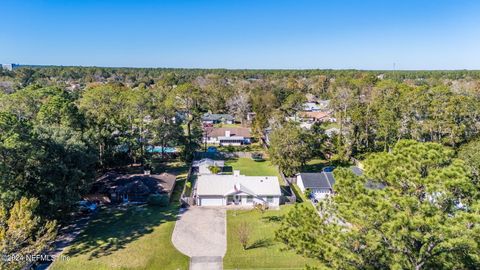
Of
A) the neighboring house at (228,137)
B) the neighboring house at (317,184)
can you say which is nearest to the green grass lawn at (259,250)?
the neighboring house at (317,184)

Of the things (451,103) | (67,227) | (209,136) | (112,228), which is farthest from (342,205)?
(209,136)

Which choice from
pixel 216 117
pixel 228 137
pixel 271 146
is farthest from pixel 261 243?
pixel 216 117

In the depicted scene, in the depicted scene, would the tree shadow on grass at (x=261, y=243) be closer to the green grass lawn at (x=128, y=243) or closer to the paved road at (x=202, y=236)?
the paved road at (x=202, y=236)

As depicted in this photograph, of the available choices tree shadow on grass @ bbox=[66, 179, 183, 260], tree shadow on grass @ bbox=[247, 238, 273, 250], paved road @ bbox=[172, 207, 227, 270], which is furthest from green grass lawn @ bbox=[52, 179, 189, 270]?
tree shadow on grass @ bbox=[247, 238, 273, 250]

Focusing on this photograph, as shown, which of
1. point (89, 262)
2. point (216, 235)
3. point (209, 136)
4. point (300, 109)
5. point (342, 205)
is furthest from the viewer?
point (300, 109)

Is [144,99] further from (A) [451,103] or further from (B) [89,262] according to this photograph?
(A) [451,103]
